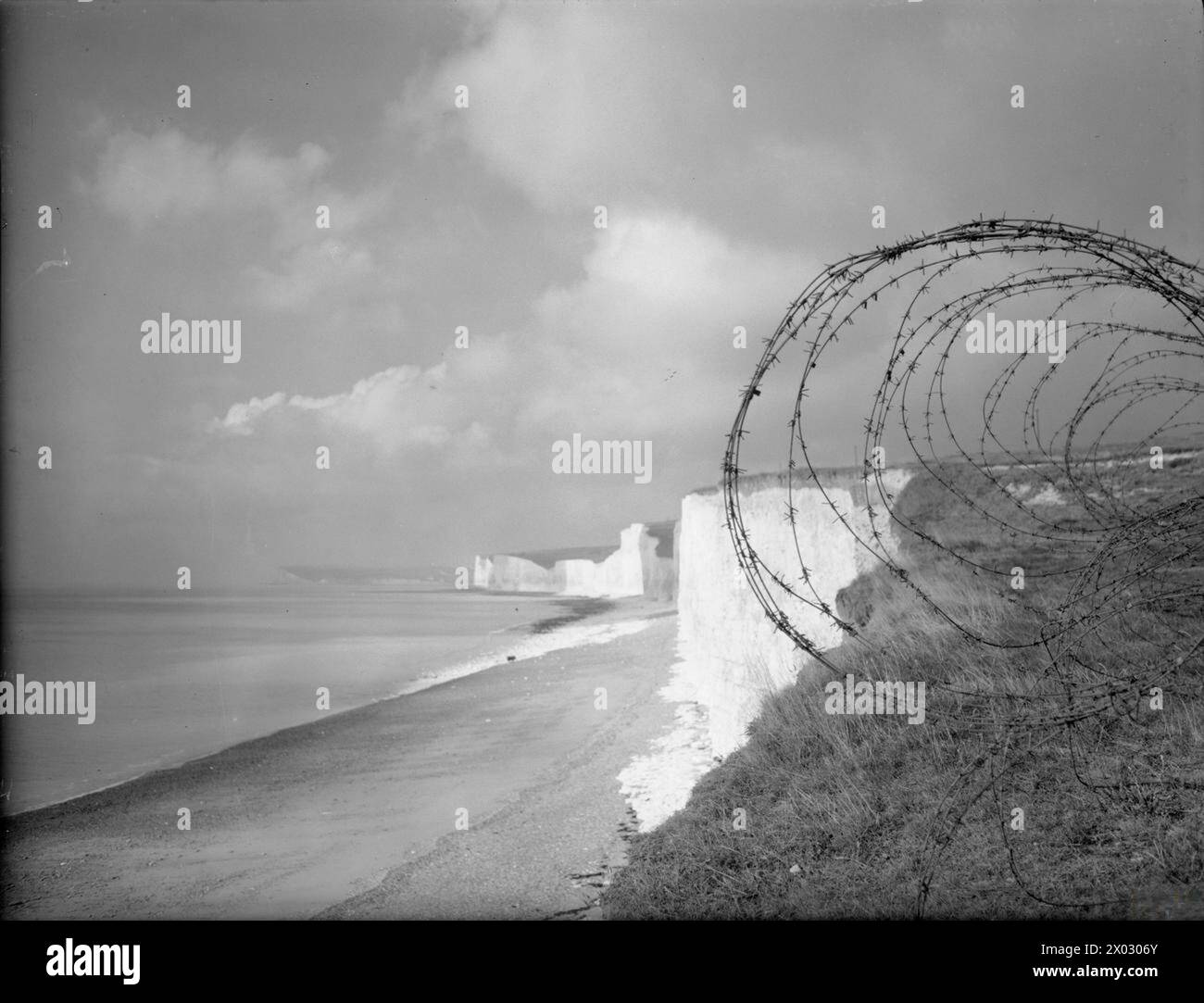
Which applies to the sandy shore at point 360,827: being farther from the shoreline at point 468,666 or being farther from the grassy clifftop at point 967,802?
the grassy clifftop at point 967,802

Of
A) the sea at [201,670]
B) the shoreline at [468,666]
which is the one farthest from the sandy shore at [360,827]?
the sea at [201,670]

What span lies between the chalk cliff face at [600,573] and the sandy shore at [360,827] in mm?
39873

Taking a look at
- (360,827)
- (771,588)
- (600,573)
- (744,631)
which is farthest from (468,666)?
(600,573)

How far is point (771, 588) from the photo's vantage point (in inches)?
471

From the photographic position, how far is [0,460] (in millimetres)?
4996

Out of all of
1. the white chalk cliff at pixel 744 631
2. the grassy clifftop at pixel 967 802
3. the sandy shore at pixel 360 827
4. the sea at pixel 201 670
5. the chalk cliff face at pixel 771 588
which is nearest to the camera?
the grassy clifftop at pixel 967 802

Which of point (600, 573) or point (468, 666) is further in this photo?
point (600, 573)

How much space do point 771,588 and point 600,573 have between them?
56.0 metres

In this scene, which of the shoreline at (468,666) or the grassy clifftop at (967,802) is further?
the shoreline at (468,666)

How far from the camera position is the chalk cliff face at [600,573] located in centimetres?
5438

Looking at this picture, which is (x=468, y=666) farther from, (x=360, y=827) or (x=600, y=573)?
(x=600, y=573)

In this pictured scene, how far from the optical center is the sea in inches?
453
